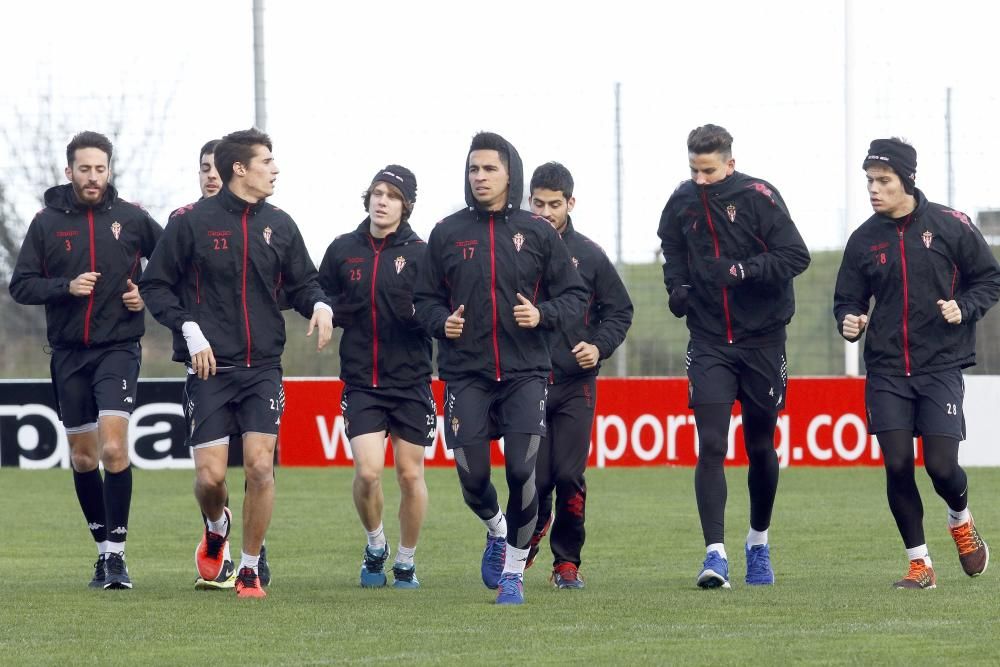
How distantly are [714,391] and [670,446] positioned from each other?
839cm

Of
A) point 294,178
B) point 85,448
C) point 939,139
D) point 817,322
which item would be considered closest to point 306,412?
point 294,178

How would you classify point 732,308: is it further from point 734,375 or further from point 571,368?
point 571,368

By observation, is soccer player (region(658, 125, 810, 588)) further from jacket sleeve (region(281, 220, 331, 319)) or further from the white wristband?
the white wristband

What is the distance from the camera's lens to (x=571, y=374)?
9.15m

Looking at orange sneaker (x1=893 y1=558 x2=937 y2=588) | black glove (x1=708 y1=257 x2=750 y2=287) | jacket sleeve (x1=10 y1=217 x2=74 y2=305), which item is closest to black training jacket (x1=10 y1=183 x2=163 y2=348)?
jacket sleeve (x1=10 y1=217 x2=74 y2=305)

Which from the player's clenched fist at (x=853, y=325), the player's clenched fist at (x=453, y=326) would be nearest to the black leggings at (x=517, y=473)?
the player's clenched fist at (x=453, y=326)

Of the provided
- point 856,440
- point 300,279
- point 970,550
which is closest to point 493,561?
point 300,279

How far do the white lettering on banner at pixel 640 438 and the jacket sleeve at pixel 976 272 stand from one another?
338 inches

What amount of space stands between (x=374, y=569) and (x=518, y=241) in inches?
77.5

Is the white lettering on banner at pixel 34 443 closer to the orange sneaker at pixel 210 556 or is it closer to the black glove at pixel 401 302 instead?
the orange sneaker at pixel 210 556

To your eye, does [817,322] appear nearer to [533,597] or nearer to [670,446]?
[670,446]

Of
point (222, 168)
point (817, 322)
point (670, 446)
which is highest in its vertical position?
point (222, 168)

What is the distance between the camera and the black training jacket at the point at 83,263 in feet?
30.0

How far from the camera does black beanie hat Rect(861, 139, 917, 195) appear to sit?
8.57 meters
